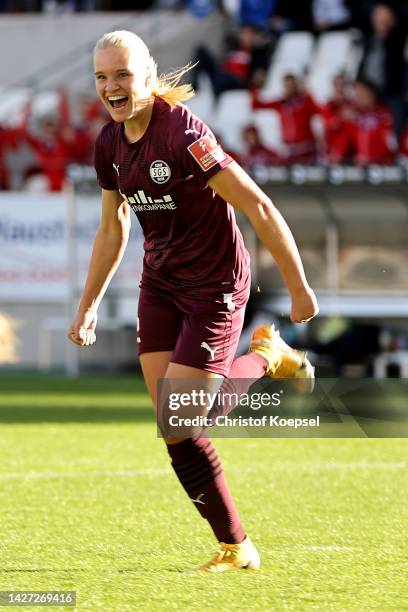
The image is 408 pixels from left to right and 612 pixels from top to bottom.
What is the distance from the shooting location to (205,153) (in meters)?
5.13

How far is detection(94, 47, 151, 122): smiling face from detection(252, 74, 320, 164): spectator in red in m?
14.9

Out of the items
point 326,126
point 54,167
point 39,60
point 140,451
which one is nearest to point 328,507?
point 140,451

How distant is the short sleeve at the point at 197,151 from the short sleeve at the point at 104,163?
13.1 inches

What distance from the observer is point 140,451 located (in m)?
10.1

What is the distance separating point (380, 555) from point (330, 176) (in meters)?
11.2

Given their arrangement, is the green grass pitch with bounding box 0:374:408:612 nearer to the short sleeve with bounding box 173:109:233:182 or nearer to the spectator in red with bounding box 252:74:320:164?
the short sleeve with bounding box 173:109:233:182

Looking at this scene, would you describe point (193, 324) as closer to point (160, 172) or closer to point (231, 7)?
point (160, 172)

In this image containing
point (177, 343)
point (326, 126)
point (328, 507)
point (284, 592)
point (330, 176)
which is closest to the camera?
point (284, 592)

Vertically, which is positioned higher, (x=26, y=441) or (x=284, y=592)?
(x=284, y=592)

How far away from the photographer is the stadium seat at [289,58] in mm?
23531

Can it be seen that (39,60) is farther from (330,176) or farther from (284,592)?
(284,592)

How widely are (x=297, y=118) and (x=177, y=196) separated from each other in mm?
15079

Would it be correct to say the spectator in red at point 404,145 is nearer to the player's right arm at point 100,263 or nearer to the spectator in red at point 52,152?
the spectator in red at point 52,152

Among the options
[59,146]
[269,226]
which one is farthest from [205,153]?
[59,146]
